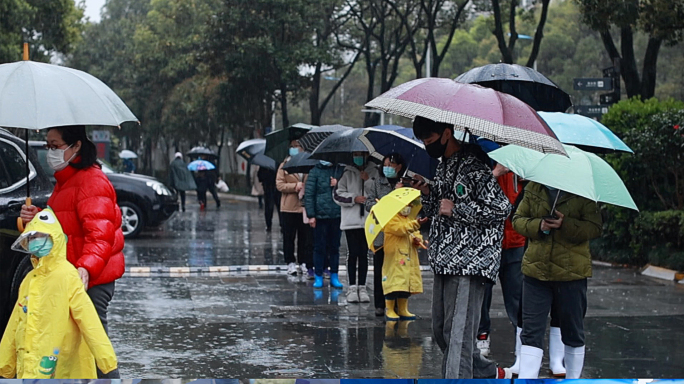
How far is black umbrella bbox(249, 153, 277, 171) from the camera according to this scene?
18.4 metres

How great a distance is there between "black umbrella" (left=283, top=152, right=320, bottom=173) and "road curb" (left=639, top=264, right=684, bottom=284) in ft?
16.0

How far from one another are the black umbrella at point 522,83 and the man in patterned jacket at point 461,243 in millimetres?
2049

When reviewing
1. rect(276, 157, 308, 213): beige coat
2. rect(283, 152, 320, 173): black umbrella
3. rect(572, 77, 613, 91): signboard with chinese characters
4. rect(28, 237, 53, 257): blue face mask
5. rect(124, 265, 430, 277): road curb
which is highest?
rect(572, 77, 613, 91): signboard with chinese characters

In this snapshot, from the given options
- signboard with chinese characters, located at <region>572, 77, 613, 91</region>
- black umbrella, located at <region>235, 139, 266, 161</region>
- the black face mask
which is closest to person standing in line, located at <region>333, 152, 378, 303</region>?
the black face mask

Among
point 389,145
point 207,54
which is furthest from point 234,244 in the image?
point 207,54

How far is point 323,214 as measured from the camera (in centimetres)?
1127

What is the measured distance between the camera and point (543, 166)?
6.27 meters

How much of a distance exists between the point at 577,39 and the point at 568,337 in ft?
164

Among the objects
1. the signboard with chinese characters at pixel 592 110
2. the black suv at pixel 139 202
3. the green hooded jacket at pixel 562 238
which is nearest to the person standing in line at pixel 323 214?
the green hooded jacket at pixel 562 238

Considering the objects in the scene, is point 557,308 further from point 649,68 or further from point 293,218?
point 649,68

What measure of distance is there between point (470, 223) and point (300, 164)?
6.45m

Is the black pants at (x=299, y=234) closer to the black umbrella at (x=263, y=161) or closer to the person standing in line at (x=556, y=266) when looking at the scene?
the black umbrella at (x=263, y=161)

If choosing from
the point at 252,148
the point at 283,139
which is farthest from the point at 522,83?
the point at 252,148

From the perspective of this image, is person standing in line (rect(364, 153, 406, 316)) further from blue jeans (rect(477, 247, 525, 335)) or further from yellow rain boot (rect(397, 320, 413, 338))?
blue jeans (rect(477, 247, 525, 335))
